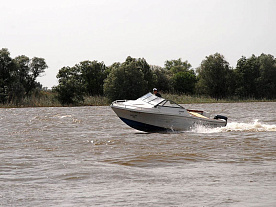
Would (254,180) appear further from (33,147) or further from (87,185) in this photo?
(33,147)

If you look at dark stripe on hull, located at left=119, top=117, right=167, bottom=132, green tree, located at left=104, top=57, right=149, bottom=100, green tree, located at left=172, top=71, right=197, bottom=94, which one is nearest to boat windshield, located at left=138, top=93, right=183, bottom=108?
dark stripe on hull, located at left=119, top=117, right=167, bottom=132

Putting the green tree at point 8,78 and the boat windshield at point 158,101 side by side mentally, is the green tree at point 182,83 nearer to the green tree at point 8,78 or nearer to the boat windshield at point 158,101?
the green tree at point 8,78

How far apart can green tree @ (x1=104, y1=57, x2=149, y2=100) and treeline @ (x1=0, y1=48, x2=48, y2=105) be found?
14.0 metres

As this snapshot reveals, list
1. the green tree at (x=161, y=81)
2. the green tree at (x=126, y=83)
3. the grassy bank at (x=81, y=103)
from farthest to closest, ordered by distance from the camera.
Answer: the green tree at (x=161, y=81) → the green tree at (x=126, y=83) → the grassy bank at (x=81, y=103)

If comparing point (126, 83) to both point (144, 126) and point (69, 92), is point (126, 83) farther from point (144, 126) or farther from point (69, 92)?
point (144, 126)

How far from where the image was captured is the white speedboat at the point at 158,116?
1795 centimetres

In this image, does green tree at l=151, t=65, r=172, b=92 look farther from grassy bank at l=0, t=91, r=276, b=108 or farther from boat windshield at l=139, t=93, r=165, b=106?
boat windshield at l=139, t=93, r=165, b=106

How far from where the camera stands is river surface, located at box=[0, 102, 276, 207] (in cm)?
673

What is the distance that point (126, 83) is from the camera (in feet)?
254

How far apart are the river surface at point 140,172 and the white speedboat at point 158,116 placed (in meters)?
1.95

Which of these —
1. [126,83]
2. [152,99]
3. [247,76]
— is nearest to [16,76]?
[126,83]

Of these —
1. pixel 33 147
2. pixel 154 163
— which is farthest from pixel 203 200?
pixel 33 147

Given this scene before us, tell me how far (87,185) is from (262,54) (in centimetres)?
9128

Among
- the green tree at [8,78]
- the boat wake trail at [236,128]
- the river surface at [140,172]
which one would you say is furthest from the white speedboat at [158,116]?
the green tree at [8,78]
